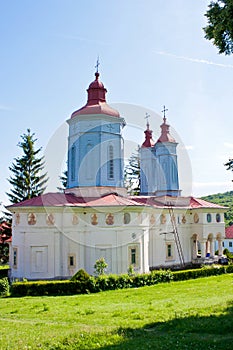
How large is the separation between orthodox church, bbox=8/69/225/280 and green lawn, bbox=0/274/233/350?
8.15 meters

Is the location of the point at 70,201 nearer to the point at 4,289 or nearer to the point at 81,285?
the point at 81,285

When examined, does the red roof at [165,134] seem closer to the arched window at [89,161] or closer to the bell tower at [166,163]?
the bell tower at [166,163]

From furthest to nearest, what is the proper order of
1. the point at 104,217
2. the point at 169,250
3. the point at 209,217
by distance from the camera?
the point at 209,217 < the point at 169,250 < the point at 104,217

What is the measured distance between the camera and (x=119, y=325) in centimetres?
1044

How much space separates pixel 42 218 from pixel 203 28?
16.7m

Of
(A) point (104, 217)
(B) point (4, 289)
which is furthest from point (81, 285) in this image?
(A) point (104, 217)

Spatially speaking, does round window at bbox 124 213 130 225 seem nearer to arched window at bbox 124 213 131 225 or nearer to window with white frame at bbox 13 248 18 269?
arched window at bbox 124 213 131 225

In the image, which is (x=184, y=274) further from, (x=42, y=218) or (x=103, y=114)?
(x=103, y=114)

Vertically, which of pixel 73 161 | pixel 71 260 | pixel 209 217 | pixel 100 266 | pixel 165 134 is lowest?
pixel 100 266

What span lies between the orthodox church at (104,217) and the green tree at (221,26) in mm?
15375

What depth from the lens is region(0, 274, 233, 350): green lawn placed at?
8.18 meters

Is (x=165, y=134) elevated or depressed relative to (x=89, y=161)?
elevated

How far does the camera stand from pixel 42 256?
24234 mm

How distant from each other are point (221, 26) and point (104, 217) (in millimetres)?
16687
